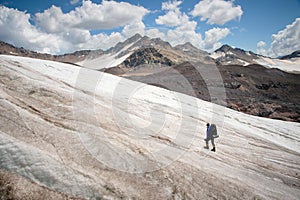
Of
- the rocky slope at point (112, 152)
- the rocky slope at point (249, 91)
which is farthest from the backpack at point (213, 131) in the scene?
the rocky slope at point (249, 91)

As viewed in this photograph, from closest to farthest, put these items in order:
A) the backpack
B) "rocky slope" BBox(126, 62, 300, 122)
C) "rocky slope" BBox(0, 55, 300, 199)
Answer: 1. "rocky slope" BBox(0, 55, 300, 199)
2. the backpack
3. "rocky slope" BBox(126, 62, 300, 122)

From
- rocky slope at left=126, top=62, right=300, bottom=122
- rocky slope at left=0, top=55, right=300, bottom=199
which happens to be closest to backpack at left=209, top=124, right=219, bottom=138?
rocky slope at left=0, top=55, right=300, bottom=199

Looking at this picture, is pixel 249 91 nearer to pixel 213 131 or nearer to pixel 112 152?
pixel 213 131

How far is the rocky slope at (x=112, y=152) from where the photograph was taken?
733 cm

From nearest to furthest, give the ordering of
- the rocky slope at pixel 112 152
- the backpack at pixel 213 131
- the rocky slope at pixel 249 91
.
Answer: the rocky slope at pixel 112 152 → the backpack at pixel 213 131 → the rocky slope at pixel 249 91

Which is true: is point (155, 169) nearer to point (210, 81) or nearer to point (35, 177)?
point (35, 177)

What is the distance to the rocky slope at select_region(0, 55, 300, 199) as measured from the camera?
24.1 feet

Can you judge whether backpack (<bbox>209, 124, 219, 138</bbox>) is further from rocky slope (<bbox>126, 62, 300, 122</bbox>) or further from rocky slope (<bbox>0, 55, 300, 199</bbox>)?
rocky slope (<bbox>126, 62, 300, 122</bbox>)

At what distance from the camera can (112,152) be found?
8875 mm

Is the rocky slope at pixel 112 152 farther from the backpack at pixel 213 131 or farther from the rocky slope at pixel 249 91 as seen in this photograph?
the rocky slope at pixel 249 91

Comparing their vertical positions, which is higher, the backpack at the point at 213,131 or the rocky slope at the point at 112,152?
the backpack at the point at 213,131

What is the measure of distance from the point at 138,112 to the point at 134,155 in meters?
6.04

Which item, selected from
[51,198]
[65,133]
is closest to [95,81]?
[65,133]

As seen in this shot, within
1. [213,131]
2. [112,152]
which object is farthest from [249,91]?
[112,152]
